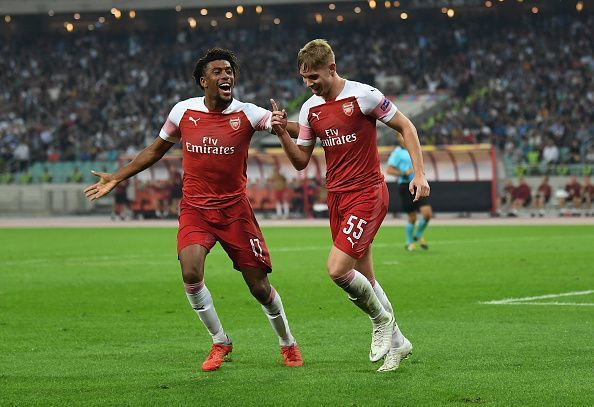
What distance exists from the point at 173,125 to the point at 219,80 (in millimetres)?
559

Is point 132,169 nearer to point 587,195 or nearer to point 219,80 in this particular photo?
point 219,80

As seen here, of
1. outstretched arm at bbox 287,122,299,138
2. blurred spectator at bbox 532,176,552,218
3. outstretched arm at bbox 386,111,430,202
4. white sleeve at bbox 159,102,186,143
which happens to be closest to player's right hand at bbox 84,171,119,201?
white sleeve at bbox 159,102,186,143

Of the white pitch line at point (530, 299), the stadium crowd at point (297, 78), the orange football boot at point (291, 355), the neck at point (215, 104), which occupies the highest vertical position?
the stadium crowd at point (297, 78)

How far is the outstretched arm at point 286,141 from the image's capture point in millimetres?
8984

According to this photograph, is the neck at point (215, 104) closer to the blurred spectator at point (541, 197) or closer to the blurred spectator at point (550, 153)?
the blurred spectator at point (541, 197)

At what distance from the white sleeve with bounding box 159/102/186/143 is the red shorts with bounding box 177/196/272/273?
0.60 m

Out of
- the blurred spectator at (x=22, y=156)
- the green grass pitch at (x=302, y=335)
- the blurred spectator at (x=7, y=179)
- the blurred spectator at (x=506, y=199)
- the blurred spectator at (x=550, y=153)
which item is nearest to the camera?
the green grass pitch at (x=302, y=335)

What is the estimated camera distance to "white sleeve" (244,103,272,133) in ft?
30.8

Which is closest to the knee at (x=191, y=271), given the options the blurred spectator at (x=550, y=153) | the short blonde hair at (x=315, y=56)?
the short blonde hair at (x=315, y=56)

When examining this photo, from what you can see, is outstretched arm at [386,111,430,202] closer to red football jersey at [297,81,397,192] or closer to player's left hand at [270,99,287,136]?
red football jersey at [297,81,397,192]

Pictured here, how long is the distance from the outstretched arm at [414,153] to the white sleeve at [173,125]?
1638 mm

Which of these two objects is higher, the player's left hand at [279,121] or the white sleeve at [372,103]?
the white sleeve at [372,103]

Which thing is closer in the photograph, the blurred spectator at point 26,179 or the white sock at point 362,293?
the white sock at point 362,293

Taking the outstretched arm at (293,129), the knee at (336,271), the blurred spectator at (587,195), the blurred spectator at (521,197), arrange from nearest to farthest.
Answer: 1. the knee at (336,271)
2. the outstretched arm at (293,129)
3. the blurred spectator at (587,195)
4. the blurred spectator at (521,197)
